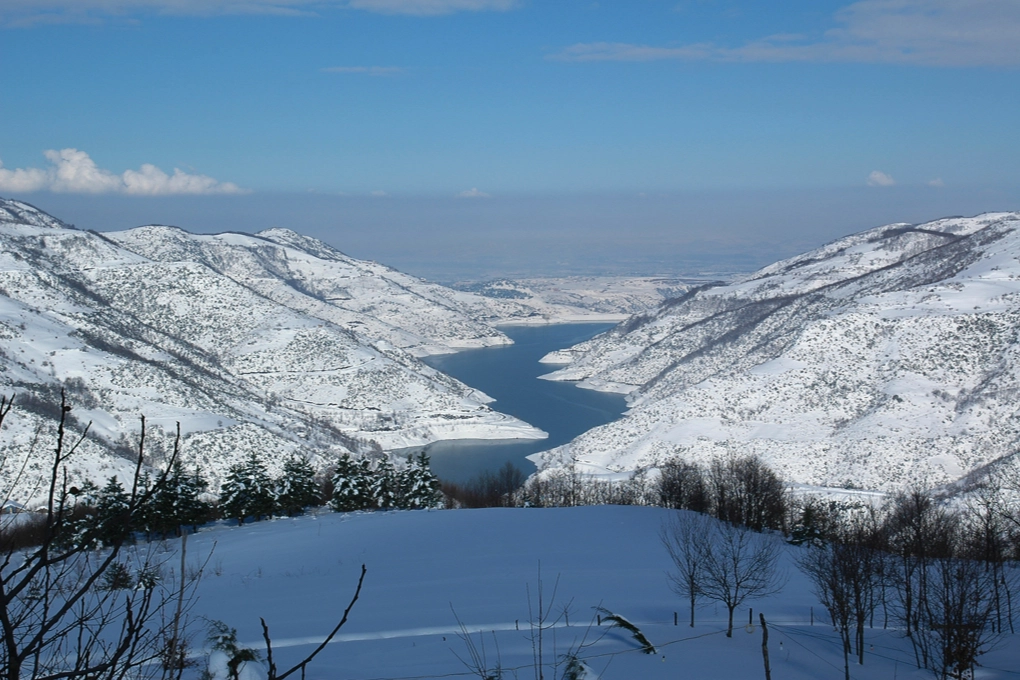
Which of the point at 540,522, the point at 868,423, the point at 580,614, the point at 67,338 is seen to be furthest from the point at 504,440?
the point at 580,614

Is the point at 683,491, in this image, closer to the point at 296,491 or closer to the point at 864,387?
the point at 296,491

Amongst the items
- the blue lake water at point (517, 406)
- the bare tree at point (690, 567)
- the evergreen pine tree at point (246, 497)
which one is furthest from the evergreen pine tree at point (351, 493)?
the blue lake water at point (517, 406)

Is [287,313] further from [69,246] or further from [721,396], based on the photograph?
[721,396]

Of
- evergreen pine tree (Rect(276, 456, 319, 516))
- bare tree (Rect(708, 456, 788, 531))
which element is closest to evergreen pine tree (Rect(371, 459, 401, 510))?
evergreen pine tree (Rect(276, 456, 319, 516))

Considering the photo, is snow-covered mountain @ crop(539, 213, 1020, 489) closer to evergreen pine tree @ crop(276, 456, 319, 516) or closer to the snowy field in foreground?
evergreen pine tree @ crop(276, 456, 319, 516)

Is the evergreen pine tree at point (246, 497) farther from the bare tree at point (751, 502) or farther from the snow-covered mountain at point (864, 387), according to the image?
the snow-covered mountain at point (864, 387)

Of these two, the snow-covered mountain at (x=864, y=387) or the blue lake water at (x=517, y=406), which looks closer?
the snow-covered mountain at (x=864, y=387)

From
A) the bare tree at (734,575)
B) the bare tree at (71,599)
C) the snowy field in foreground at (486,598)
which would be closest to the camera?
the bare tree at (71,599)
